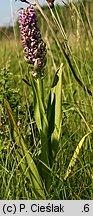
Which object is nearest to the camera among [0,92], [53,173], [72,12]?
[53,173]

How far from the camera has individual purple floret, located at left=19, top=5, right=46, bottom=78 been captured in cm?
112

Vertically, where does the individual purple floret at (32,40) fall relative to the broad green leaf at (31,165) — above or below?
above

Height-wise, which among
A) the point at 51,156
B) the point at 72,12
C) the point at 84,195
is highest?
the point at 72,12

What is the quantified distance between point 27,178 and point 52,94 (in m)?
0.24

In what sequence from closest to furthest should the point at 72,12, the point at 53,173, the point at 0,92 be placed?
the point at 53,173 < the point at 72,12 < the point at 0,92

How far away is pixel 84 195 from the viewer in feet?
3.66

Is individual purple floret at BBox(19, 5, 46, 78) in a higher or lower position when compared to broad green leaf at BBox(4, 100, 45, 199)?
higher

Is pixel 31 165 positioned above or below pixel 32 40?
below

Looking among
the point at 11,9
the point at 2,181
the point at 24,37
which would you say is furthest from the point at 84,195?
the point at 11,9

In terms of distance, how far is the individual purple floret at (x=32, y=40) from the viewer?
112cm

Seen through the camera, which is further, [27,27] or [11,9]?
[11,9]

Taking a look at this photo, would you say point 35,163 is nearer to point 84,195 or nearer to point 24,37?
point 84,195

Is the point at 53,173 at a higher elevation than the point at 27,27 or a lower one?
lower

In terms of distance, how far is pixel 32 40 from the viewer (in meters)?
1.12
